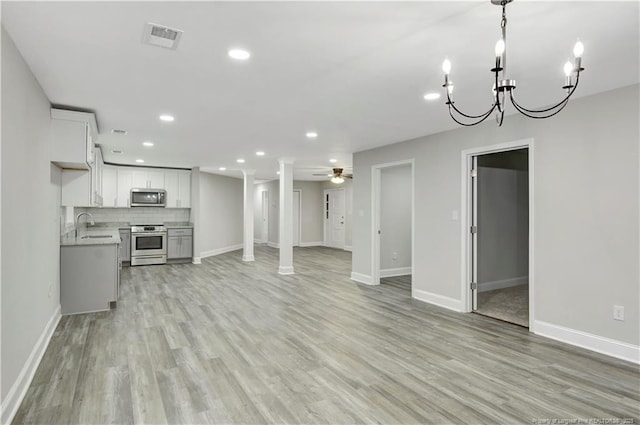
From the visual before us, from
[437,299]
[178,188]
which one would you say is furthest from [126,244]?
[437,299]

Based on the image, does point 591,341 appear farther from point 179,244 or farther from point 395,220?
point 179,244

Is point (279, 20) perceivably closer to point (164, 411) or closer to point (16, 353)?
point (164, 411)

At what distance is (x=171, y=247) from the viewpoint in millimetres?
8406

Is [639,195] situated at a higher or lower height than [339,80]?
lower

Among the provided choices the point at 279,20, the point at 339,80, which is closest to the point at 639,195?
the point at 339,80

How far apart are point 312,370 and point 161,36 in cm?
259

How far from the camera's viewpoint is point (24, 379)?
8.32 ft

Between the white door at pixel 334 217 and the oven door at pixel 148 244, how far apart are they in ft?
17.9

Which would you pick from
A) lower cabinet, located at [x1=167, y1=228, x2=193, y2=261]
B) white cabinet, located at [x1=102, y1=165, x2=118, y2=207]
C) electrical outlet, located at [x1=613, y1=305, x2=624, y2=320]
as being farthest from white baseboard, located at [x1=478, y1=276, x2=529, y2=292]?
white cabinet, located at [x1=102, y1=165, x2=118, y2=207]

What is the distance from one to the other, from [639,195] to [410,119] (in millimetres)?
2194

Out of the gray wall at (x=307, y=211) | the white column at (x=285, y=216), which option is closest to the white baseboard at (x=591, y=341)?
the white column at (x=285, y=216)

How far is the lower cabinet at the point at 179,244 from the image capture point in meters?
8.39

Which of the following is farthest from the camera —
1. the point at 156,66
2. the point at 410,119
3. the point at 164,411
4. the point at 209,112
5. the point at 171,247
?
the point at 171,247

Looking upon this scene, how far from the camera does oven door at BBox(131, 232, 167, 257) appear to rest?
26.0ft
